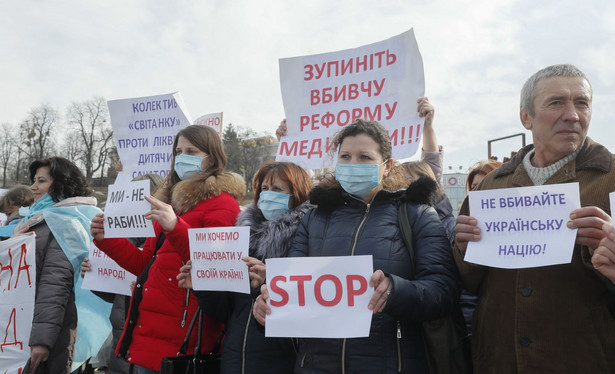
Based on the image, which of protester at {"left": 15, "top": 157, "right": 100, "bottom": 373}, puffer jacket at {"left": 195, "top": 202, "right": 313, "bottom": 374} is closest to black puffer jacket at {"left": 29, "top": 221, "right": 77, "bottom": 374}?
protester at {"left": 15, "top": 157, "right": 100, "bottom": 373}

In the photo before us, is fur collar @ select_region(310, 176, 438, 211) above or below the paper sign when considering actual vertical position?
below

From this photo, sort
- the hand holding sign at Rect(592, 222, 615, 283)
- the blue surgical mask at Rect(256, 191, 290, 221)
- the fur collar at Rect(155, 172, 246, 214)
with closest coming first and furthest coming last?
the hand holding sign at Rect(592, 222, 615, 283) → the blue surgical mask at Rect(256, 191, 290, 221) → the fur collar at Rect(155, 172, 246, 214)

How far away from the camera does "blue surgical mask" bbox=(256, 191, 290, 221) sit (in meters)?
3.32

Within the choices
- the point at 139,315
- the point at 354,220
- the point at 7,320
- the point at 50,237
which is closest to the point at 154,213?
the point at 139,315

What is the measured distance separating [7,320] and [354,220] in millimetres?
3444

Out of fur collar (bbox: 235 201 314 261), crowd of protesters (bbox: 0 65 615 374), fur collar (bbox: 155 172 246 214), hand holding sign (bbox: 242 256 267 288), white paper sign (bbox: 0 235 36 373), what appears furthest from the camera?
white paper sign (bbox: 0 235 36 373)

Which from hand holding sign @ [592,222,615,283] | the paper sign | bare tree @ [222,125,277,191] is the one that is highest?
bare tree @ [222,125,277,191]

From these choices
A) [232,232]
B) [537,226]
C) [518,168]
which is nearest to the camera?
[537,226]

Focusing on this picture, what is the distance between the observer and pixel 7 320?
429cm

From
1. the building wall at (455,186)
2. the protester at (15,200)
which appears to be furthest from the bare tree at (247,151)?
the protester at (15,200)

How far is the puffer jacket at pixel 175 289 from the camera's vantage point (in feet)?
10.6

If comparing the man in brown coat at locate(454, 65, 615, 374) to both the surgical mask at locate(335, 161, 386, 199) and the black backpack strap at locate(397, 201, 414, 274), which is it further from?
the surgical mask at locate(335, 161, 386, 199)

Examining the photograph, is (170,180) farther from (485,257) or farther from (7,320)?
(485,257)

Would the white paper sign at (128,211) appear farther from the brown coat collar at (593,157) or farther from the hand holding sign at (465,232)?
the brown coat collar at (593,157)
